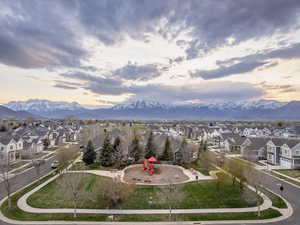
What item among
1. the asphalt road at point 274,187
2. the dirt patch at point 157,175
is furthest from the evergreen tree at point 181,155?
the asphalt road at point 274,187

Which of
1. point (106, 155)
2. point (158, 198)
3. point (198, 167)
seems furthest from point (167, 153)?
point (158, 198)

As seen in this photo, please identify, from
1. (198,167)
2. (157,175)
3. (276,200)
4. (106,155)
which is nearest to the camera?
(276,200)

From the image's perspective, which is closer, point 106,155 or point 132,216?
point 132,216

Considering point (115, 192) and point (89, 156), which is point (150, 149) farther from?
point (115, 192)

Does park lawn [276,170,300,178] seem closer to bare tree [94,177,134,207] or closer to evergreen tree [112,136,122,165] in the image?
bare tree [94,177,134,207]

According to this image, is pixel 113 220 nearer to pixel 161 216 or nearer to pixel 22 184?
pixel 161 216

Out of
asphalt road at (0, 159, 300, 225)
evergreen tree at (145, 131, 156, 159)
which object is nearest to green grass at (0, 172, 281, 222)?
asphalt road at (0, 159, 300, 225)
